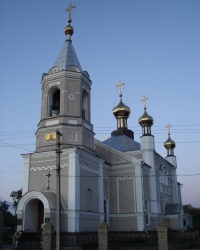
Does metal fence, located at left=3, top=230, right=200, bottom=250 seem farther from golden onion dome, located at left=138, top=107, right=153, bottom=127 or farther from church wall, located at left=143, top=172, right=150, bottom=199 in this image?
golden onion dome, located at left=138, top=107, right=153, bottom=127

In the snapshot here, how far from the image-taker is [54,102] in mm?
20438

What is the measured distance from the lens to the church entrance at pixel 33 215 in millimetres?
17484

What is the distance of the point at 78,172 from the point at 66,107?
4145 mm

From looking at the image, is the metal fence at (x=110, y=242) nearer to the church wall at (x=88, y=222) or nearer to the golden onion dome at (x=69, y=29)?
the church wall at (x=88, y=222)

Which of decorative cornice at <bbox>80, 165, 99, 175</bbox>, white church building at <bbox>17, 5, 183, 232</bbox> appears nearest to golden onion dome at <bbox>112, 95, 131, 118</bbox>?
white church building at <bbox>17, 5, 183, 232</bbox>

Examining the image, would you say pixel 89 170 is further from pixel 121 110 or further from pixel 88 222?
pixel 121 110

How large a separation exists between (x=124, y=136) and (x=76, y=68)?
11.1 metres

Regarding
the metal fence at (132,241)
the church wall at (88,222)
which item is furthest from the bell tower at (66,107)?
the metal fence at (132,241)

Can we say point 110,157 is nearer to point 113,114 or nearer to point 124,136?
point 124,136

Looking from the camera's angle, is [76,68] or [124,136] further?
[124,136]

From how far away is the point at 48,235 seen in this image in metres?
13.3

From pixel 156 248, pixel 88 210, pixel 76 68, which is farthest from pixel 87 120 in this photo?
pixel 156 248

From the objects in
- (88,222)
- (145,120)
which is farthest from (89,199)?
(145,120)

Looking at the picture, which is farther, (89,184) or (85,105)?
(85,105)
